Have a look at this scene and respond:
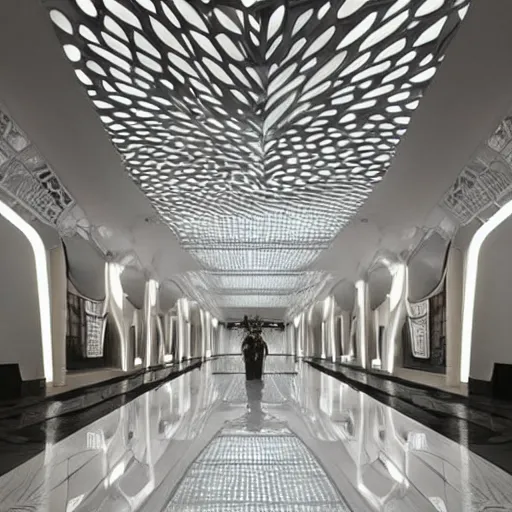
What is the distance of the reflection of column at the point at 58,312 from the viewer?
889cm

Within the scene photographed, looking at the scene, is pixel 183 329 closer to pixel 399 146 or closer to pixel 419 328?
pixel 419 328

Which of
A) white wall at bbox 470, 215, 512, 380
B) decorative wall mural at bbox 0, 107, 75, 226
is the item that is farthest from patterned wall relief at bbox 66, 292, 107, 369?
white wall at bbox 470, 215, 512, 380

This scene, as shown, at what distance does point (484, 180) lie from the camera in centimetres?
712

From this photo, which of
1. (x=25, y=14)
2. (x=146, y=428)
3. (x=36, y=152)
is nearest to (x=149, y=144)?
(x=36, y=152)

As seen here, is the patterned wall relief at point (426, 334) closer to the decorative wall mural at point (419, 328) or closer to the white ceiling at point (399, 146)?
the decorative wall mural at point (419, 328)

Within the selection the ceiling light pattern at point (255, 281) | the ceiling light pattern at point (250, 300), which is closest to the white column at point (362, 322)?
the ceiling light pattern at point (255, 281)

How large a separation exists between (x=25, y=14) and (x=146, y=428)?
9.51ft

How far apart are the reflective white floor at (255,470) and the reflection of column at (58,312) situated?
427 centimetres

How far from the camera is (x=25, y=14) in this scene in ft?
13.1

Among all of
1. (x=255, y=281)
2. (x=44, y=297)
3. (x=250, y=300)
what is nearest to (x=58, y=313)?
(x=44, y=297)

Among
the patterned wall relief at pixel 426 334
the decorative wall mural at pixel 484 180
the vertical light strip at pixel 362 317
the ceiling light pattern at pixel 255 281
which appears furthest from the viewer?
the ceiling light pattern at pixel 255 281

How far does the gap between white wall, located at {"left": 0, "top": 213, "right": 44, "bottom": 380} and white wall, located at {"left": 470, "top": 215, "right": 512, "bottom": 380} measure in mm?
5558

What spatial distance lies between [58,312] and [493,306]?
5.84 meters

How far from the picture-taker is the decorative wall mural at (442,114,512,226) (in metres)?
6.11
